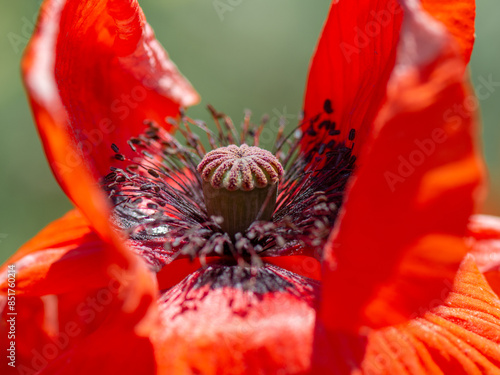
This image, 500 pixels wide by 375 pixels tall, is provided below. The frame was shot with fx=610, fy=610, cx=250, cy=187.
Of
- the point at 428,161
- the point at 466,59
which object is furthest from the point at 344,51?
the point at 428,161

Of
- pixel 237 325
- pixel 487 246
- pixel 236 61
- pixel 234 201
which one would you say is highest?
pixel 236 61

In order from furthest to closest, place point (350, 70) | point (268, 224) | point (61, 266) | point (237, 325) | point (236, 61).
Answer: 1. point (236, 61)
2. point (350, 70)
3. point (268, 224)
4. point (61, 266)
5. point (237, 325)

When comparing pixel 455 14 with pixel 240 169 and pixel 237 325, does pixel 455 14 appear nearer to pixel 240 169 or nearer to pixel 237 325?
pixel 240 169

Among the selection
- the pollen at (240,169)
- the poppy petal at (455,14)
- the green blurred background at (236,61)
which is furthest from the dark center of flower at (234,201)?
the green blurred background at (236,61)

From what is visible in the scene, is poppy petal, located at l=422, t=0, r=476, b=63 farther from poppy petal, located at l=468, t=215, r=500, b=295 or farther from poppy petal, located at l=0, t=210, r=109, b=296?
poppy petal, located at l=0, t=210, r=109, b=296

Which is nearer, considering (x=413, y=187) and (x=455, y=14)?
(x=413, y=187)

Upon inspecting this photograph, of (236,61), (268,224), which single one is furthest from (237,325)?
(236,61)

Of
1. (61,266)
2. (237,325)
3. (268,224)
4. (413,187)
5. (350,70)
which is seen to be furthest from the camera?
(350,70)
